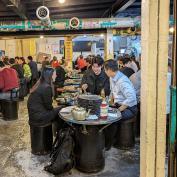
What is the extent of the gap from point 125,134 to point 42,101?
1.60 meters

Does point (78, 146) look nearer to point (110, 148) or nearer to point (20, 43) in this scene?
point (110, 148)

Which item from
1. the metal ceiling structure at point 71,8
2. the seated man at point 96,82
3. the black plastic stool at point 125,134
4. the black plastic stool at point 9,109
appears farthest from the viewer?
the metal ceiling structure at point 71,8

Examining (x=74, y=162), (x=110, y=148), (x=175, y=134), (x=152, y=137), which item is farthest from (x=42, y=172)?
(x=175, y=134)

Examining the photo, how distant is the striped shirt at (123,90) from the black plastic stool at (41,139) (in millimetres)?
1306

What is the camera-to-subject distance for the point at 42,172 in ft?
13.6

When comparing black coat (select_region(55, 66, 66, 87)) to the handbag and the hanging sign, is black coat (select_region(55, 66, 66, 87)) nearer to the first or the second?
the hanging sign

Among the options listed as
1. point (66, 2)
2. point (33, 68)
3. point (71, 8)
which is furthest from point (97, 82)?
point (33, 68)

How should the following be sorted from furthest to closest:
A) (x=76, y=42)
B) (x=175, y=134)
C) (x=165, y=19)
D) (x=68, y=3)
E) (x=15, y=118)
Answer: (x=76, y=42) → (x=68, y=3) → (x=15, y=118) → (x=165, y=19) → (x=175, y=134)

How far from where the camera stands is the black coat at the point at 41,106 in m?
4.54

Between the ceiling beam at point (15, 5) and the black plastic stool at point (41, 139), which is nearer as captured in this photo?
the black plastic stool at point (41, 139)

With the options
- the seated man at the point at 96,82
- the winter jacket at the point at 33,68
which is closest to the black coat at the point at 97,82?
the seated man at the point at 96,82

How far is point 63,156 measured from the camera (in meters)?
4.00

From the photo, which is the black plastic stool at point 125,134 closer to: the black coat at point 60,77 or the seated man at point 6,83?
the seated man at point 6,83

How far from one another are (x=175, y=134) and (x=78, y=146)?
97.0 inches
